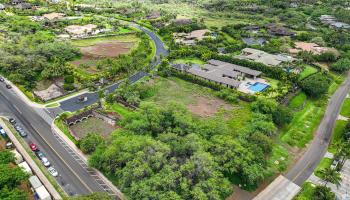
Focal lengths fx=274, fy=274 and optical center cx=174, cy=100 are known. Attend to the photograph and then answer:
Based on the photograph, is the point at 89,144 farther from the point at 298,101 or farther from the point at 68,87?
the point at 298,101

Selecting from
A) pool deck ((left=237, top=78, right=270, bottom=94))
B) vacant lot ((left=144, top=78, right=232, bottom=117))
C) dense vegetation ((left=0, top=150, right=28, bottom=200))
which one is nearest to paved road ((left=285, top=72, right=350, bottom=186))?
pool deck ((left=237, top=78, right=270, bottom=94))

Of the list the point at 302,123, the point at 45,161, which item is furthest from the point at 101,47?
the point at 302,123

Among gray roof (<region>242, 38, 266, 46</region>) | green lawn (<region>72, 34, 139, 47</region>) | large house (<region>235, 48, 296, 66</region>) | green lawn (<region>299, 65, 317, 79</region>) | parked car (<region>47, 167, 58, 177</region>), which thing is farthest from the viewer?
gray roof (<region>242, 38, 266, 46</region>)

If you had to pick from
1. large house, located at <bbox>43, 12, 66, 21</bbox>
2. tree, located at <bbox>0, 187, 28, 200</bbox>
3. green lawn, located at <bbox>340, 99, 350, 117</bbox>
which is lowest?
green lawn, located at <bbox>340, 99, 350, 117</bbox>

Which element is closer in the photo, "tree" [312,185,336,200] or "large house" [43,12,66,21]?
"tree" [312,185,336,200]

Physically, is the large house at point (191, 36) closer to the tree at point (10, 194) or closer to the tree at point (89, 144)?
the tree at point (89, 144)

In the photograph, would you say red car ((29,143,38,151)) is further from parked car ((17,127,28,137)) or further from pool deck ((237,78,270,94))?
pool deck ((237,78,270,94))

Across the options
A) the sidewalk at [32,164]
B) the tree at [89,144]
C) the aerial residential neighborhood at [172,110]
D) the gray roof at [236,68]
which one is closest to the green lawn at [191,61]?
the aerial residential neighborhood at [172,110]

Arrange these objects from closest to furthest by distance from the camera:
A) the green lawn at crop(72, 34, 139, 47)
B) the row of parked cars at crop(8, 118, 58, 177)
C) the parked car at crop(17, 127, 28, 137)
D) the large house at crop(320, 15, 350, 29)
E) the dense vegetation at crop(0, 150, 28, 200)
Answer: the dense vegetation at crop(0, 150, 28, 200) < the row of parked cars at crop(8, 118, 58, 177) < the parked car at crop(17, 127, 28, 137) < the green lawn at crop(72, 34, 139, 47) < the large house at crop(320, 15, 350, 29)
